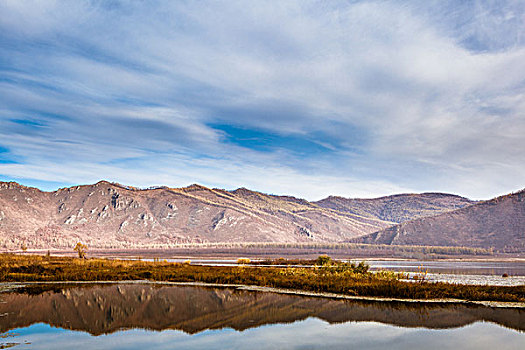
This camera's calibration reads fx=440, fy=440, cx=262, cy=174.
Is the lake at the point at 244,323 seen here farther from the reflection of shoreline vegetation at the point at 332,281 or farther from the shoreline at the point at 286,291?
the reflection of shoreline vegetation at the point at 332,281

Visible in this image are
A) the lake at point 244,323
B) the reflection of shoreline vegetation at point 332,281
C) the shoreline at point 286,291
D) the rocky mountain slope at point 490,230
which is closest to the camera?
the lake at point 244,323

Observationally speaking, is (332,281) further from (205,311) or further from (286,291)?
(205,311)

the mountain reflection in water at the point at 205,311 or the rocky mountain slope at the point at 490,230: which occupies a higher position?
the rocky mountain slope at the point at 490,230

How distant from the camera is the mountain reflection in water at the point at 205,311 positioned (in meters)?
19.0

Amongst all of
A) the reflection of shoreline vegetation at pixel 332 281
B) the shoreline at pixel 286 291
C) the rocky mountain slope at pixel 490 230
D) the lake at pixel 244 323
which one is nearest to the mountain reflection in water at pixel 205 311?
the lake at pixel 244 323

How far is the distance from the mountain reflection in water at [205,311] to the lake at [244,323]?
1.7 inches

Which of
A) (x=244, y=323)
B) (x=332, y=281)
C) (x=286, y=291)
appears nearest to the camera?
(x=244, y=323)

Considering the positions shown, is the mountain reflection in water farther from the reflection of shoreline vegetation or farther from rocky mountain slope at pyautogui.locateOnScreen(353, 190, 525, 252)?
rocky mountain slope at pyautogui.locateOnScreen(353, 190, 525, 252)

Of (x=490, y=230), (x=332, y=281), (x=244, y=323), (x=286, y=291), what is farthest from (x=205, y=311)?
(x=490, y=230)

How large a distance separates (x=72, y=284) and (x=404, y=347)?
28035mm

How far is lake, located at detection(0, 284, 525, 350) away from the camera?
1576 centimetres

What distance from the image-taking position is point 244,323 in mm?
19203

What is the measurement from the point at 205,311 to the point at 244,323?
3693mm

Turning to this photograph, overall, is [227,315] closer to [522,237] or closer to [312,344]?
[312,344]
